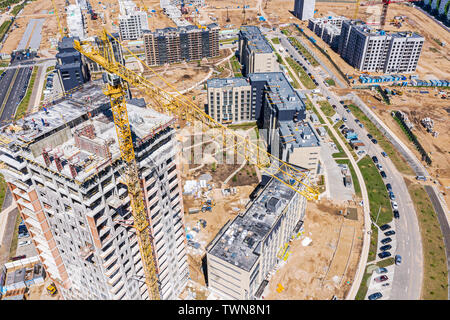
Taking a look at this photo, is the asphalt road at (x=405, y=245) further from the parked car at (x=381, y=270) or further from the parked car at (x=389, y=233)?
the parked car at (x=381, y=270)

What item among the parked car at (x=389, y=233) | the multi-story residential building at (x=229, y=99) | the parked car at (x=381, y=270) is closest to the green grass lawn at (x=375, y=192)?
the parked car at (x=389, y=233)

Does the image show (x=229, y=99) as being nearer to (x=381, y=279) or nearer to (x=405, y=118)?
(x=405, y=118)

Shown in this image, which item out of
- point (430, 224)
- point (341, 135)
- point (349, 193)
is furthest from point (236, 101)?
point (430, 224)

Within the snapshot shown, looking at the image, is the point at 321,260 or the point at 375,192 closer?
the point at 321,260

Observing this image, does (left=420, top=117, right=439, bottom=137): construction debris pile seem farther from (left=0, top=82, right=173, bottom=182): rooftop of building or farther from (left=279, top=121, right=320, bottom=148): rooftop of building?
(left=0, top=82, right=173, bottom=182): rooftop of building

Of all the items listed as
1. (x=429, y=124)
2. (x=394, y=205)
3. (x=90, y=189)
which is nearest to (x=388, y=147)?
(x=429, y=124)

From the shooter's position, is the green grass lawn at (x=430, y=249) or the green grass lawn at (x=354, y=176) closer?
the green grass lawn at (x=430, y=249)

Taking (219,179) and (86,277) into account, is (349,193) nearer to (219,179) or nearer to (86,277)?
(219,179)
